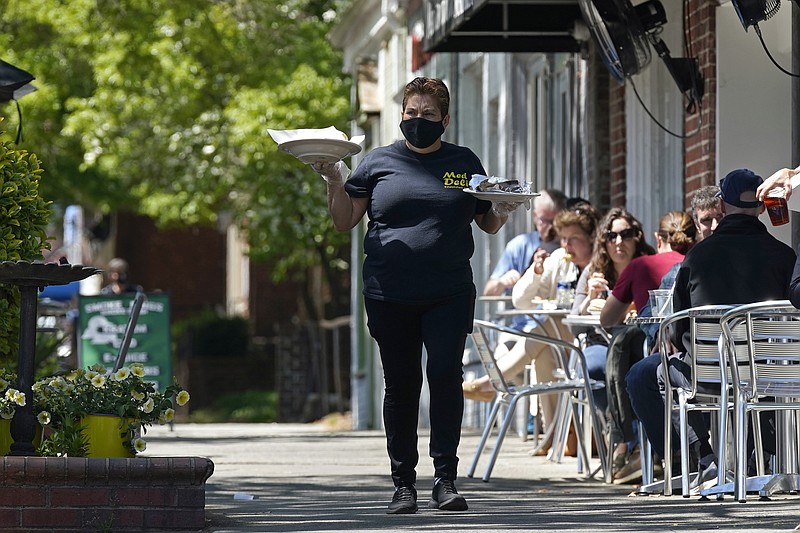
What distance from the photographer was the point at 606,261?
9.63 metres

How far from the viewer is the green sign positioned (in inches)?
645

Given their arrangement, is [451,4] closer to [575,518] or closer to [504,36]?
[504,36]

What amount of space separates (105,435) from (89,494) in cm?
42

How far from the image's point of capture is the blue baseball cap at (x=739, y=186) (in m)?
7.68

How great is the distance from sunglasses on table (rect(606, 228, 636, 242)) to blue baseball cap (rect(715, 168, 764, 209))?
67.9 inches

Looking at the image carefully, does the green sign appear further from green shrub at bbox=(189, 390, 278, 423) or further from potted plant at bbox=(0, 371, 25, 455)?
green shrub at bbox=(189, 390, 278, 423)

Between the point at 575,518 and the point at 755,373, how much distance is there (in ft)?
3.29

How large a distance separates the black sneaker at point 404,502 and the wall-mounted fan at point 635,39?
4149mm

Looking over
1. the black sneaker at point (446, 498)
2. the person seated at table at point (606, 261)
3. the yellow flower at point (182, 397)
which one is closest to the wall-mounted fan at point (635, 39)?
the person seated at table at point (606, 261)

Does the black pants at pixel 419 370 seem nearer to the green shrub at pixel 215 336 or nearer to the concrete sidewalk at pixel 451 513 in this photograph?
the concrete sidewalk at pixel 451 513

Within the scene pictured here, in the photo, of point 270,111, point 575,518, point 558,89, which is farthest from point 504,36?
point 270,111

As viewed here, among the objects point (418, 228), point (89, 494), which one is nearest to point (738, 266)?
point (418, 228)

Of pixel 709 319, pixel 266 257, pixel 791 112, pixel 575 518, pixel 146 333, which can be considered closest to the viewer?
pixel 575 518

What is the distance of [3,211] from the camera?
7.72 meters
